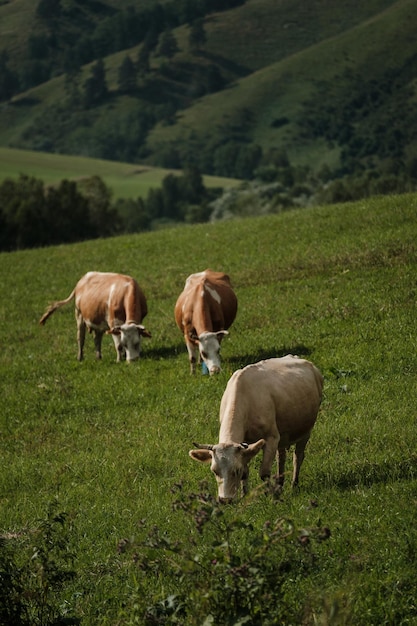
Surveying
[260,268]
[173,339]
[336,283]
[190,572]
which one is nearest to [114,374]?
[173,339]

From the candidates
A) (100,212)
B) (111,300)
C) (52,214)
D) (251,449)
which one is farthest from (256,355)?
(100,212)

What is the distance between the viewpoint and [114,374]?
2466 centimetres

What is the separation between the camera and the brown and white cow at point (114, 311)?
25.4 meters

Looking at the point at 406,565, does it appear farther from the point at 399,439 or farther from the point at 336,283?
the point at 336,283

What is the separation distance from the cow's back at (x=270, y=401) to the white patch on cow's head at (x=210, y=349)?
22.1ft

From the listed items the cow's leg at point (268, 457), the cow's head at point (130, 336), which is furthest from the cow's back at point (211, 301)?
the cow's leg at point (268, 457)

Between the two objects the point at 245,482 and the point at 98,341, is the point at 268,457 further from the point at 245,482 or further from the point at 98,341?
the point at 98,341

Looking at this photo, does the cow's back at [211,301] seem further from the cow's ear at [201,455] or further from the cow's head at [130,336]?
the cow's ear at [201,455]

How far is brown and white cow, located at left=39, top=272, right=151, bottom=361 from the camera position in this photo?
25.4m

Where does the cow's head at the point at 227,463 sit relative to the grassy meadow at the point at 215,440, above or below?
above

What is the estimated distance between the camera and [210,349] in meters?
22.6

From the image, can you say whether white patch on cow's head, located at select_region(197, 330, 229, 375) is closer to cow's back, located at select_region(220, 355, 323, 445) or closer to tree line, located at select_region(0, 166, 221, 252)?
cow's back, located at select_region(220, 355, 323, 445)

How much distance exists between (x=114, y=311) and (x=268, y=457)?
12882 millimetres

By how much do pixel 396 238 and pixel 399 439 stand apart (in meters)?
18.1
